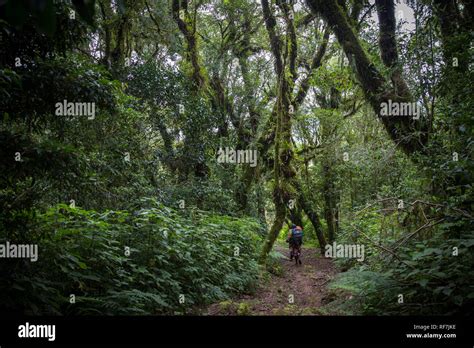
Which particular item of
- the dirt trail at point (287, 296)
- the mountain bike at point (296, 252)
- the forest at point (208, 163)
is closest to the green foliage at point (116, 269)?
the forest at point (208, 163)

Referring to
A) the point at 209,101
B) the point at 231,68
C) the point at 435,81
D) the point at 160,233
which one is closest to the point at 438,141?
the point at 435,81

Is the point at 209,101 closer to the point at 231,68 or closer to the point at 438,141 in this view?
the point at 231,68

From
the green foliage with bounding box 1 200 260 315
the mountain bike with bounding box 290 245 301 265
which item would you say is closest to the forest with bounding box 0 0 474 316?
the green foliage with bounding box 1 200 260 315

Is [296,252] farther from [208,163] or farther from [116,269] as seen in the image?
[116,269]

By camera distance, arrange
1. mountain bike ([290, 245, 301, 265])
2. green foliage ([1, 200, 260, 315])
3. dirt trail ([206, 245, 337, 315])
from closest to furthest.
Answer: green foliage ([1, 200, 260, 315]), dirt trail ([206, 245, 337, 315]), mountain bike ([290, 245, 301, 265])

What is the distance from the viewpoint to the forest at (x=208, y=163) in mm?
4254

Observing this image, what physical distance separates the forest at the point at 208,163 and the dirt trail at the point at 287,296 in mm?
63

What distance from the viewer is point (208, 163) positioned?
1349cm

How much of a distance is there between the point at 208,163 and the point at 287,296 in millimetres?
6278

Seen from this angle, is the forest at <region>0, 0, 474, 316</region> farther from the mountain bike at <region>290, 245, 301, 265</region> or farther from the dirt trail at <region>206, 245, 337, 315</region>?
the mountain bike at <region>290, 245, 301, 265</region>

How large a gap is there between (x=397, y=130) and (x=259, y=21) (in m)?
10.9

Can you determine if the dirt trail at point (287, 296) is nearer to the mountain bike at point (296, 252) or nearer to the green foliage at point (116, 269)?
the mountain bike at point (296, 252)

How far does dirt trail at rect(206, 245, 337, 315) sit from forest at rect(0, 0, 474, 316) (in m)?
0.06

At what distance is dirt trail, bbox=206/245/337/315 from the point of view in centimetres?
622
